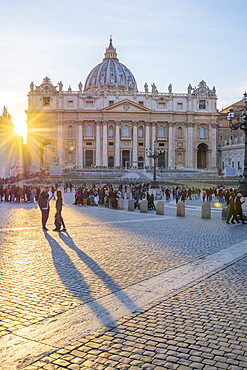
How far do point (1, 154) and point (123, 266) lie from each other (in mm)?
42318

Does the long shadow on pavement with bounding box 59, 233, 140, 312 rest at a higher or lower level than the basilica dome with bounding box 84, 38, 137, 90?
lower

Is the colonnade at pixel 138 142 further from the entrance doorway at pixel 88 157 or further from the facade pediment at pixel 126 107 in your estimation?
the facade pediment at pixel 126 107

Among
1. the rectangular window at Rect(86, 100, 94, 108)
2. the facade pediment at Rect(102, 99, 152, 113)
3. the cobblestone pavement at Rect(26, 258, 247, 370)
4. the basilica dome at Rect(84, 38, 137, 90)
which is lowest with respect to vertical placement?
the cobblestone pavement at Rect(26, 258, 247, 370)

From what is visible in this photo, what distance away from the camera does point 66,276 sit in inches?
298

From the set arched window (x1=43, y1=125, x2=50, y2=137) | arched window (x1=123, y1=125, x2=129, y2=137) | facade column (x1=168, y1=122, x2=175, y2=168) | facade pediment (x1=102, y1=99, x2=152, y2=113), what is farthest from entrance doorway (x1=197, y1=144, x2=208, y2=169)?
arched window (x1=43, y1=125, x2=50, y2=137)

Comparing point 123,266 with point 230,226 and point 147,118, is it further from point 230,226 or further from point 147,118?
point 147,118

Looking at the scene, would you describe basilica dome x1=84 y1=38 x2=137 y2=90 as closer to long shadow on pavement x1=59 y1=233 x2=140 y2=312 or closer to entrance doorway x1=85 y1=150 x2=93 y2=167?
entrance doorway x1=85 y1=150 x2=93 y2=167

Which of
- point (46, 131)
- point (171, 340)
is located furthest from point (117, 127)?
point (171, 340)

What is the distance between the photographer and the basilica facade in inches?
3238

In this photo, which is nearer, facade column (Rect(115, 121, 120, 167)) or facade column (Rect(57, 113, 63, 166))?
facade column (Rect(57, 113, 63, 166))

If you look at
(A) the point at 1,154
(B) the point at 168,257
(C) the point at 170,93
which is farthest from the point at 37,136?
(B) the point at 168,257

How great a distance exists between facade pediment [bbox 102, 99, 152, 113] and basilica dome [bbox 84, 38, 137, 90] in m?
23.8

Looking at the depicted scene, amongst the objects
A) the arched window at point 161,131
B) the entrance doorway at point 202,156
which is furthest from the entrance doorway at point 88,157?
the entrance doorway at point 202,156

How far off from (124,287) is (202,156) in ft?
274
